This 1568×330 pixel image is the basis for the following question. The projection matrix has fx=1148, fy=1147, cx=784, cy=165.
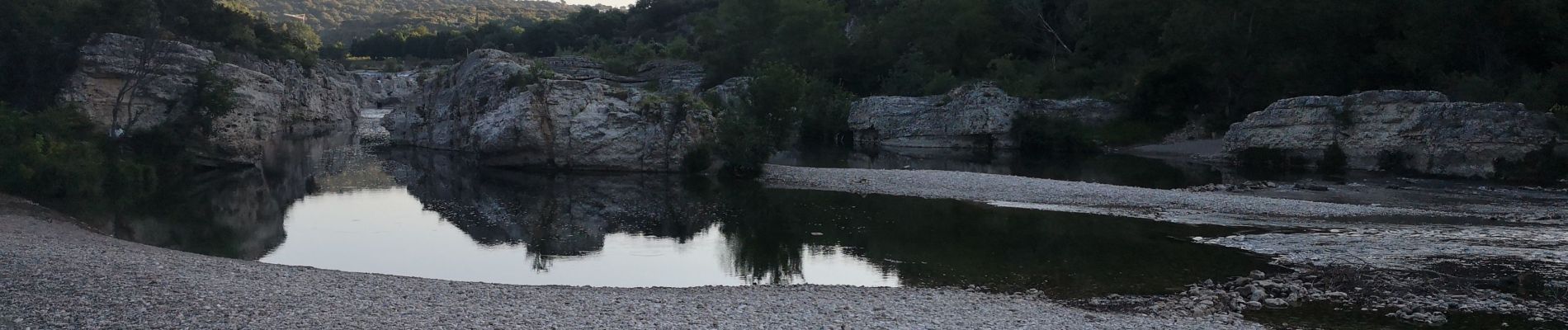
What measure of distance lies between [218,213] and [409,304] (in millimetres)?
14851

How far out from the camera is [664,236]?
23031 millimetres

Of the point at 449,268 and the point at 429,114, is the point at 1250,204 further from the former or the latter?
the point at 429,114

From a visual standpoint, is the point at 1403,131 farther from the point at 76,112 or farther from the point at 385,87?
the point at 385,87

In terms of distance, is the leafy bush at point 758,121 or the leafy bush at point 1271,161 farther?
the leafy bush at point 1271,161

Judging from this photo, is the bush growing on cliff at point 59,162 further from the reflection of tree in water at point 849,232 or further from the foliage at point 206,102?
the reflection of tree in water at point 849,232

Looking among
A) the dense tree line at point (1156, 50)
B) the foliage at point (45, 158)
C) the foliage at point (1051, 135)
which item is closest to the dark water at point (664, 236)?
the foliage at point (45, 158)

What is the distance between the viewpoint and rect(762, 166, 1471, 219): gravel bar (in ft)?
84.3

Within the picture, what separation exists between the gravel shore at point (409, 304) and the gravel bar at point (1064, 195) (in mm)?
Result: 12483

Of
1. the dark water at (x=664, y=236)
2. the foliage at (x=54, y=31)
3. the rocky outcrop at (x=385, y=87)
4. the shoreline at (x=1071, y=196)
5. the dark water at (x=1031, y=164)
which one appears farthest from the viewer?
the rocky outcrop at (x=385, y=87)

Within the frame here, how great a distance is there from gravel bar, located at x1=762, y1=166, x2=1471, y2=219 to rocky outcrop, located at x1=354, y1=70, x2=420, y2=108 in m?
70.0

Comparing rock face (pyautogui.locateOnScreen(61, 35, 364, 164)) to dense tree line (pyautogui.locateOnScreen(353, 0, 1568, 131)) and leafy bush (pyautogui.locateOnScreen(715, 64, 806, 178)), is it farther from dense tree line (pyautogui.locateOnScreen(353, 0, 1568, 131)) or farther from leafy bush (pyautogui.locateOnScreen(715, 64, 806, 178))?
dense tree line (pyautogui.locateOnScreen(353, 0, 1568, 131))

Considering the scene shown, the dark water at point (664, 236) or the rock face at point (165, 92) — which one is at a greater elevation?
the rock face at point (165, 92)

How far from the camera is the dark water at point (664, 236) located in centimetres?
1770

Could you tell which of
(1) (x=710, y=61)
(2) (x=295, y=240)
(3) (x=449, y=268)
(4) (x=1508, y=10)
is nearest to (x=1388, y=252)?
(3) (x=449, y=268)
